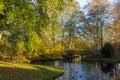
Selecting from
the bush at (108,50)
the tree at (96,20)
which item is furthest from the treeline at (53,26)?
the bush at (108,50)

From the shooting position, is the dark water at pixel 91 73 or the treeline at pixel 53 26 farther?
the dark water at pixel 91 73

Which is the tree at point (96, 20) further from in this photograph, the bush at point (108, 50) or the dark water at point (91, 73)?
the dark water at point (91, 73)

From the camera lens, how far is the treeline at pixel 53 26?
75.3ft

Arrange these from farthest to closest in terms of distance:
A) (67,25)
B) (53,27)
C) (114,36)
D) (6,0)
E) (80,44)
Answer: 1. (80,44)
2. (67,25)
3. (114,36)
4. (53,27)
5. (6,0)

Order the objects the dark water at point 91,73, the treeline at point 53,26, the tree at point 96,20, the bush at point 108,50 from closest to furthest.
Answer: the treeline at point 53,26
the dark water at point 91,73
the bush at point 108,50
the tree at point 96,20

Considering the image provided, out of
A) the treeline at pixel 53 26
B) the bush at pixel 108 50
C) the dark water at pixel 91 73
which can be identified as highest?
the treeline at pixel 53 26

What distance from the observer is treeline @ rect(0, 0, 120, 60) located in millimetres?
22938

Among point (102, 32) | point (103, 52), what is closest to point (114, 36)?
point (102, 32)

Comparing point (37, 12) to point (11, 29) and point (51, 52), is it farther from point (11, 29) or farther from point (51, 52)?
point (51, 52)

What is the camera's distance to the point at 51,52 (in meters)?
78.6

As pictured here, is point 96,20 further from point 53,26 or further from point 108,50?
point 53,26

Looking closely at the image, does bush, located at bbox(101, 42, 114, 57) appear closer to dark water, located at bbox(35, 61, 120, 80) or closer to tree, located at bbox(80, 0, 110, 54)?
tree, located at bbox(80, 0, 110, 54)

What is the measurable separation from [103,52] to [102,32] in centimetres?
1249

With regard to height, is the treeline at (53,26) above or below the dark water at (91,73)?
above
